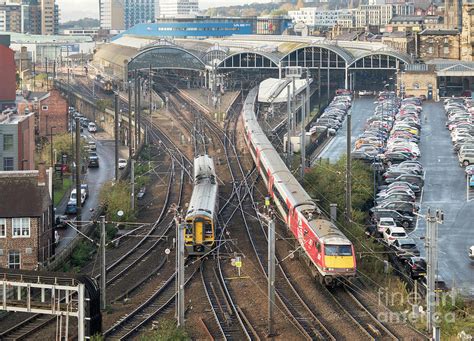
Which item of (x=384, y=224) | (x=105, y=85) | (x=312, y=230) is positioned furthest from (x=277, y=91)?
(x=312, y=230)

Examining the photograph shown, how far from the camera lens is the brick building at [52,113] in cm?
5244

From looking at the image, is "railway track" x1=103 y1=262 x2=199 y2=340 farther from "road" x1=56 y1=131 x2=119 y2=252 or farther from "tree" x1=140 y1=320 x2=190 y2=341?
"road" x1=56 y1=131 x2=119 y2=252

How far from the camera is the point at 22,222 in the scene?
85.5 ft

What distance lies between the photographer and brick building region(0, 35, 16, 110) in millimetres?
45625

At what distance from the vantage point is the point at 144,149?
157 feet

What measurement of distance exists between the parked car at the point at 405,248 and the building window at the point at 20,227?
904 cm

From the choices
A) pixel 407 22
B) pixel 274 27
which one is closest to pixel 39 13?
pixel 274 27

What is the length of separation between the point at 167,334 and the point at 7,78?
29931mm

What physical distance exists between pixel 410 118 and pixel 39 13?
13333cm

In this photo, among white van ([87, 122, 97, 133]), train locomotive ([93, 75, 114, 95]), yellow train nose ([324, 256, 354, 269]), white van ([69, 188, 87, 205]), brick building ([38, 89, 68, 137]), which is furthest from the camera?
train locomotive ([93, 75, 114, 95])

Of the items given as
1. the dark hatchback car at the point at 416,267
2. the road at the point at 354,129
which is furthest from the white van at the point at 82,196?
the dark hatchback car at the point at 416,267

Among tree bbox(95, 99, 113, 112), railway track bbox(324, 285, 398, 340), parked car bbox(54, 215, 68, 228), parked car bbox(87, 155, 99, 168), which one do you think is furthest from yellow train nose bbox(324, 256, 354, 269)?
tree bbox(95, 99, 113, 112)

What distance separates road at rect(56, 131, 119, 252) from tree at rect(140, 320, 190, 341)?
9076 millimetres

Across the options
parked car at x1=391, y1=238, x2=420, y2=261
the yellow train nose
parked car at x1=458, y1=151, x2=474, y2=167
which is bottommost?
parked car at x1=391, y1=238, x2=420, y2=261
